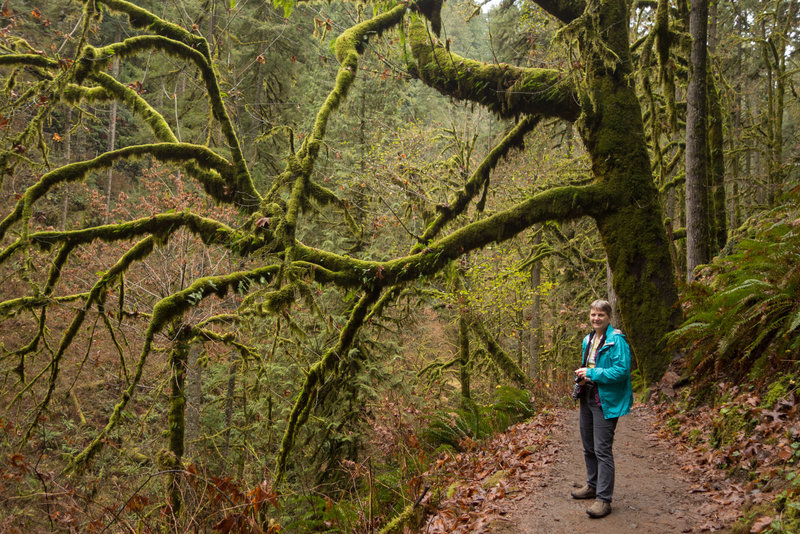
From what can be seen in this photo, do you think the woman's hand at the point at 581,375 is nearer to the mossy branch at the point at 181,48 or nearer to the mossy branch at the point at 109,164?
the mossy branch at the point at 181,48

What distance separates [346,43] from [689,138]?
5.96m

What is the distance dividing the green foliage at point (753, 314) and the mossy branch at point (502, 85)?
12.4ft

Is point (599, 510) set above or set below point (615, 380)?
below

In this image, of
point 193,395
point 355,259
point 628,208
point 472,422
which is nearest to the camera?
point 355,259

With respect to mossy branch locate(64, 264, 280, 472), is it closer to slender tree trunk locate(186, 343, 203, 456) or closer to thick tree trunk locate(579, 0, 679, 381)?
thick tree trunk locate(579, 0, 679, 381)

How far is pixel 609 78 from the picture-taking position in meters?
8.17

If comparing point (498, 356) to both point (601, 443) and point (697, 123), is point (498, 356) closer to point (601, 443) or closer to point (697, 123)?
point (697, 123)

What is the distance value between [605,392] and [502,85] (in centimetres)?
605

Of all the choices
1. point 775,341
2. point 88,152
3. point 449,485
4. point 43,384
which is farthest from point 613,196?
point 88,152

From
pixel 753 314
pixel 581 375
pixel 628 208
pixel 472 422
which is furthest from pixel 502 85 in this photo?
pixel 472 422

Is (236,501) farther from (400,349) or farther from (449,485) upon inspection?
(400,349)

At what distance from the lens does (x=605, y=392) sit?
405 cm

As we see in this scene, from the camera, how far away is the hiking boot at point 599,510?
3.98 meters

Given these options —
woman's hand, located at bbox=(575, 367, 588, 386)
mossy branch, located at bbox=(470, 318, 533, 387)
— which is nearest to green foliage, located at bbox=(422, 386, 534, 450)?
mossy branch, located at bbox=(470, 318, 533, 387)
